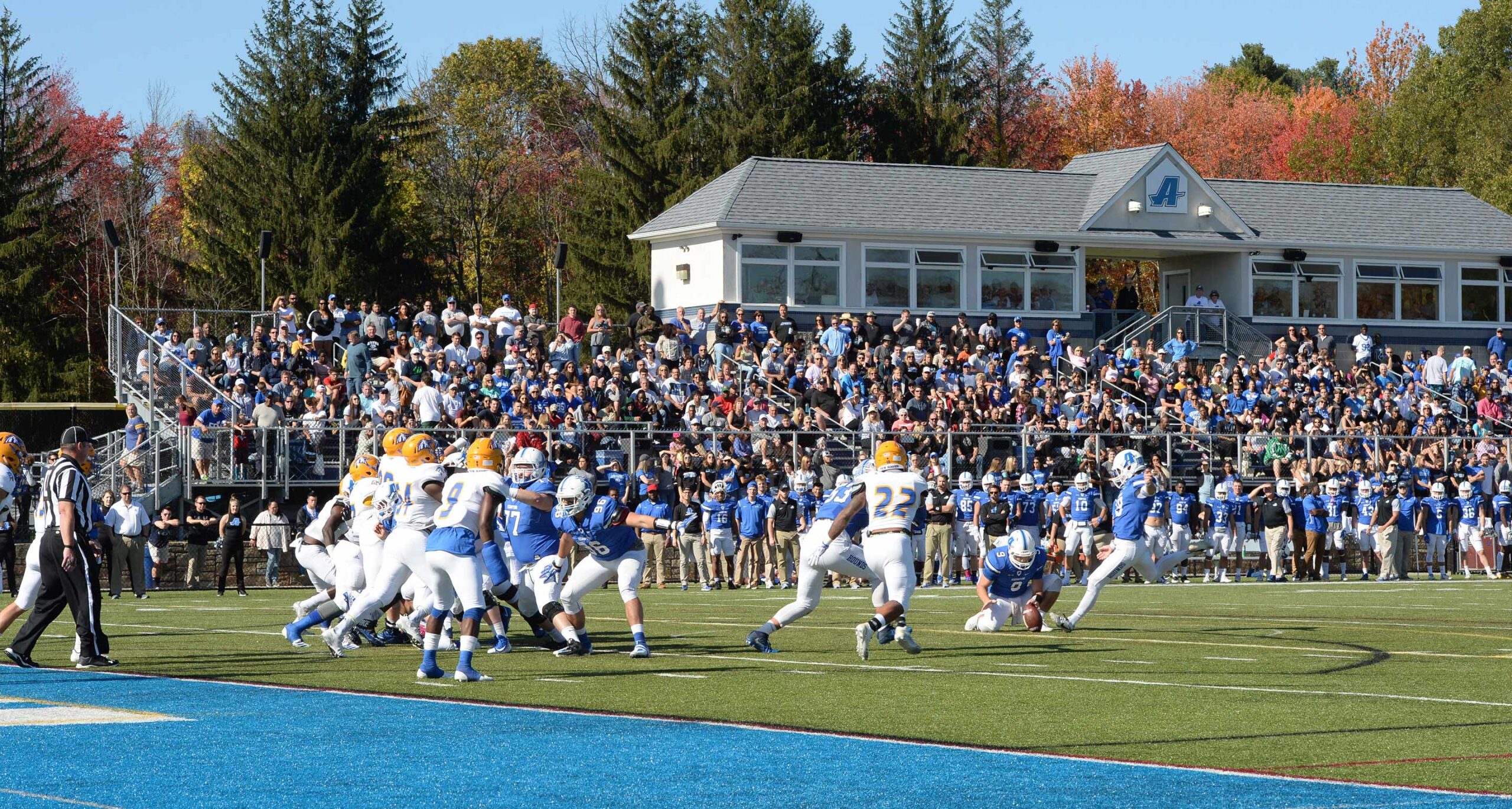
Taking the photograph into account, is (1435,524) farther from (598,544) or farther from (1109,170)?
(598,544)

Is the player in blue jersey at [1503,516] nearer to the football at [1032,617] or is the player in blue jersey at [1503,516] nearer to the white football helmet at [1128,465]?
the white football helmet at [1128,465]

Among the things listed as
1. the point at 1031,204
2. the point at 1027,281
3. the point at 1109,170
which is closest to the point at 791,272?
the point at 1027,281

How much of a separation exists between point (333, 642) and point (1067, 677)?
18.4 ft

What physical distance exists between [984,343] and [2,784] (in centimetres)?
2927

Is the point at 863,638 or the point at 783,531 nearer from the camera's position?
the point at 863,638

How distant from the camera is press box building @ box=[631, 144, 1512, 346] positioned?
1576 inches

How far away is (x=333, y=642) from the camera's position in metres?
14.4

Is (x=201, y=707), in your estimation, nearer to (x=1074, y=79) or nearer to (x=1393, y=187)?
(x=1393, y=187)

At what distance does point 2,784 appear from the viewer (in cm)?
801

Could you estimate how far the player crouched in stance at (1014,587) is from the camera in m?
16.9

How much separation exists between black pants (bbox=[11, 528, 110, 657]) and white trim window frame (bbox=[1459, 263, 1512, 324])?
37846mm

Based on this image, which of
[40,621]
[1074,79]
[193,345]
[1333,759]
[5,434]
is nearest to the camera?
[1333,759]

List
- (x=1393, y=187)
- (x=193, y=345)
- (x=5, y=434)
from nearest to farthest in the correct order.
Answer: (x=5, y=434) → (x=193, y=345) → (x=1393, y=187)

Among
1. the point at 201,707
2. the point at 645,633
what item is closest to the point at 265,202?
the point at 645,633
